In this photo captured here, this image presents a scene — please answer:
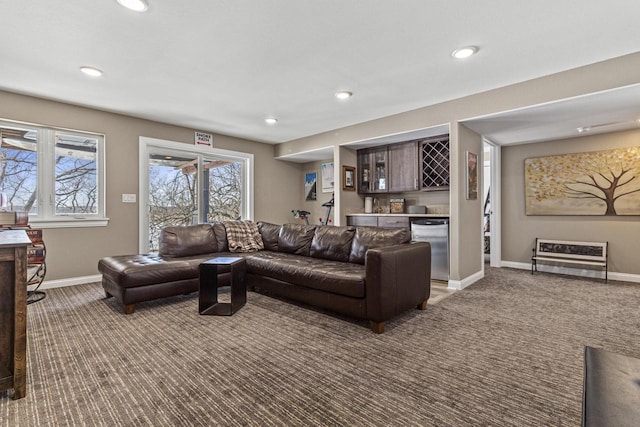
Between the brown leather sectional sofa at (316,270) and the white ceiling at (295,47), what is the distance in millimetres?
1722

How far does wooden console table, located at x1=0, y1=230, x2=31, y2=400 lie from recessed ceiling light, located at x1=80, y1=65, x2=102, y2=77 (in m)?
2.23

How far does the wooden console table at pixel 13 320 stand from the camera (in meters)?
1.64

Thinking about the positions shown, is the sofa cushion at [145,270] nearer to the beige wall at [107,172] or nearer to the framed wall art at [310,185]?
the beige wall at [107,172]

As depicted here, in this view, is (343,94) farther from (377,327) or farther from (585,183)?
(585,183)

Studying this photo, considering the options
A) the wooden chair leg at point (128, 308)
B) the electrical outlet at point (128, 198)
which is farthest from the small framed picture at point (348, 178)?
the wooden chair leg at point (128, 308)

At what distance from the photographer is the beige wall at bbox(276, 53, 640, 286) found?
2934mm

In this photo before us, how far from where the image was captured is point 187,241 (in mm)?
3941

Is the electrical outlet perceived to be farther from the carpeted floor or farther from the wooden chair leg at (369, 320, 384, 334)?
the wooden chair leg at (369, 320, 384, 334)

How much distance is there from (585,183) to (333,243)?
13.7 ft

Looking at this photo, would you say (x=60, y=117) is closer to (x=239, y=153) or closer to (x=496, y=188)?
(x=239, y=153)

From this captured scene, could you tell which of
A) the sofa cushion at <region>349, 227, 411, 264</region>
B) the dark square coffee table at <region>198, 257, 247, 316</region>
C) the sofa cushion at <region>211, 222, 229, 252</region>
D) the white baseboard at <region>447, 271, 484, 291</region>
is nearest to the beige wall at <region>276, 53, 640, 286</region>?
the white baseboard at <region>447, 271, 484, 291</region>

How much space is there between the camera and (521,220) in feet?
17.7

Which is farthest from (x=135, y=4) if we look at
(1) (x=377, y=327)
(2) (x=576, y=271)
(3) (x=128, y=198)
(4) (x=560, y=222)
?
(2) (x=576, y=271)

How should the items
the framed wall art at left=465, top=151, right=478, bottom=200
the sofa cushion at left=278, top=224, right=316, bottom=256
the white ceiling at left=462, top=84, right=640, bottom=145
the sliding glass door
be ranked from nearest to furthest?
the white ceiling at left=462, top=84, right=640, bottom=145 → the sofa cushion at left=278, top=224, right=316, bottom=256 → the framed wall art at left=465, top=151, right=478, bottom=200 → the sliding glass door
